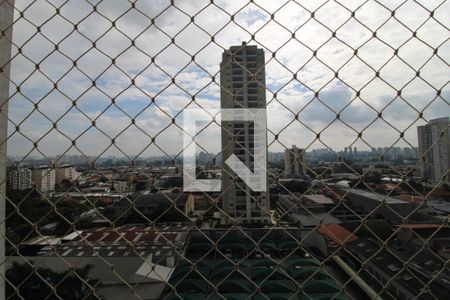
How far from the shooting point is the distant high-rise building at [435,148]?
95 cm

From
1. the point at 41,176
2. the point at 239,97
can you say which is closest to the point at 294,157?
the point at 239,97

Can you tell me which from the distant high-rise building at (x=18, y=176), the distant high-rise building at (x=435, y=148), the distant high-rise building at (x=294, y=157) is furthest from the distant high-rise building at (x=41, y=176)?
the distant high-rise building at (x=435, y=148)

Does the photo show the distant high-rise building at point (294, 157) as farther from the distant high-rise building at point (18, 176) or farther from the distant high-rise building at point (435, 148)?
the distant high-rise building at point (18, 176)

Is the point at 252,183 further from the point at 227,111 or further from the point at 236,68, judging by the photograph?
the point at 236,68

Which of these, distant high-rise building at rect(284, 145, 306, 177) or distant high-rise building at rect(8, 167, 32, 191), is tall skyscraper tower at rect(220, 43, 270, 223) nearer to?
distant high-rise building at rect(284, 145, 306, 177)

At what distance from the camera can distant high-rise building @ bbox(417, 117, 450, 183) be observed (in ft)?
3.12

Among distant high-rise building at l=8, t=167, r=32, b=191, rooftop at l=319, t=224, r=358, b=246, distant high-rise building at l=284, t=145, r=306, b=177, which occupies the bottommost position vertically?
rooftop at l=319, t=224, r=358, b=246

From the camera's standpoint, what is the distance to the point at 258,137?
42.3 inches

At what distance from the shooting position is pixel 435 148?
1059 millimetres

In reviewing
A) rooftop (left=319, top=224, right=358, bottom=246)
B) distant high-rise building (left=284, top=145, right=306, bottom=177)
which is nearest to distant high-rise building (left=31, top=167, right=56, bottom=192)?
distant high-rise building (left=284, top=145, right=306, bottom=177)

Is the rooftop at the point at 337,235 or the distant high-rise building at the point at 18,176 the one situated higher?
the distant high-rise building at the point at 18,176

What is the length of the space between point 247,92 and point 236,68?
0.36ft

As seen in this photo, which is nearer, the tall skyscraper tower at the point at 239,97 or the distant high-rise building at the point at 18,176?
the tall skyscraper tower at the point at 239,97

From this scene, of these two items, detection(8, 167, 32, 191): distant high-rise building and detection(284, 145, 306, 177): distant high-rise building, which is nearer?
detection(284, 145, 306, 177): distant high-rise building
